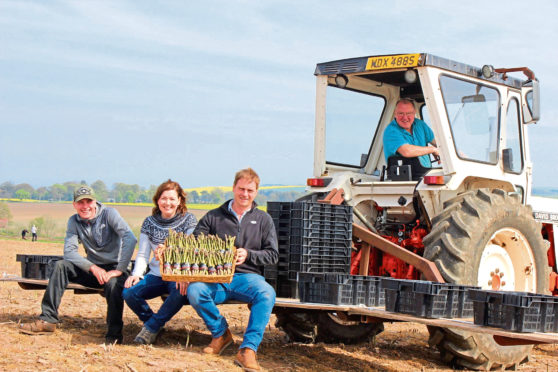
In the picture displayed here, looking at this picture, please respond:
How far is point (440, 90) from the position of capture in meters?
7.54

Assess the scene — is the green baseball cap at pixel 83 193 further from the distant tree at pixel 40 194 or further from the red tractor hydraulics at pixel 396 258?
the distant tree at pixel 40 194

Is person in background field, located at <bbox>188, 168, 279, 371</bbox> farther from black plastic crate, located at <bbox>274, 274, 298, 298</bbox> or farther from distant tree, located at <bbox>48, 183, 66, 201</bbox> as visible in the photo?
distant tree, located at <bbox>48, 183, 66, 201</bbox>

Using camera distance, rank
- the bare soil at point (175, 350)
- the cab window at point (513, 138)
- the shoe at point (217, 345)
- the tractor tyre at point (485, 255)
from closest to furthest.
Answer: the bare soil at point (175, 350)
the shoe at point (217, 345)
the tractor tyre at point (485, 255)
the cab window at point (513, 138)

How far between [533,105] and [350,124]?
201 centimetres

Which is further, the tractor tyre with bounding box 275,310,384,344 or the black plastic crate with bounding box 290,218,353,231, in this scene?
the tractor tyre with bounding box 275,310,384,344

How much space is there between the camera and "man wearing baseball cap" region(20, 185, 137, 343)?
275 inches

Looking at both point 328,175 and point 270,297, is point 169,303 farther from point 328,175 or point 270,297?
point 328,175

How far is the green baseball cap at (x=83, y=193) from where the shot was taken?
284 inches

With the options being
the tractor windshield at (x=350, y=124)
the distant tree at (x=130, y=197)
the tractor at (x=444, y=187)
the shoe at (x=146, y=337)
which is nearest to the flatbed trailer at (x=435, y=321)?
the tractor at (x=444, y=187)

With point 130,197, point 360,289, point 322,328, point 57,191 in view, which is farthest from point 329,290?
point 57,191

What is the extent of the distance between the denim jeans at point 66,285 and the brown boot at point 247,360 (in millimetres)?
1438

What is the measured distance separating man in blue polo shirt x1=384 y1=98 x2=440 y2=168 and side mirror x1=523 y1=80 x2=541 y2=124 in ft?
3.51

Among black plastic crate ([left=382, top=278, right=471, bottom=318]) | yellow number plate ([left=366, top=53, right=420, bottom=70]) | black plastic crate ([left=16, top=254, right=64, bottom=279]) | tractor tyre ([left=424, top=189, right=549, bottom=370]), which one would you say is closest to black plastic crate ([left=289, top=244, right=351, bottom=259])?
tractor tyre ([left=424, top=189, right=549, bottom=370])

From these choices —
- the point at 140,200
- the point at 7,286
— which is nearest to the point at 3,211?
the point at 140,200
